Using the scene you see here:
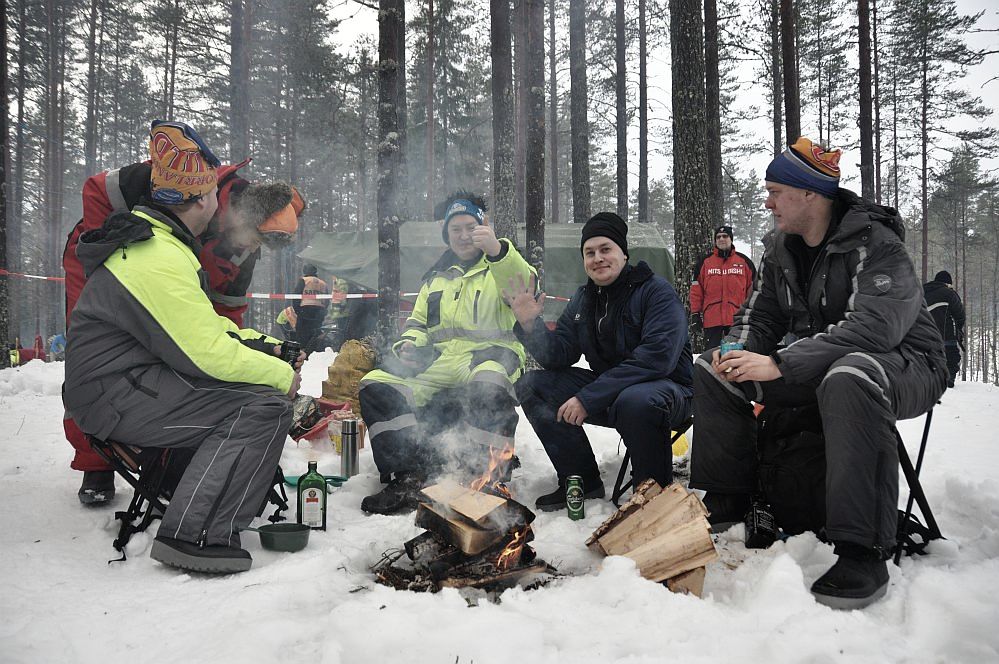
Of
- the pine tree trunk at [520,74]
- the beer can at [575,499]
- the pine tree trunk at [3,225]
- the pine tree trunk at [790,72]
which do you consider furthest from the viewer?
the pine tree trunk at [520,74]

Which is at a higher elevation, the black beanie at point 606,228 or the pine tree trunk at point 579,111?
the pine tree trunk at point 579,111

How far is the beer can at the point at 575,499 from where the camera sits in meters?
2.99

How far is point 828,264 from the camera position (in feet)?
8.28

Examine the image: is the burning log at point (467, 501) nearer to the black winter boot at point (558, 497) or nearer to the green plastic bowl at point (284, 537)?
the green plastic bowl at point (284, 537)

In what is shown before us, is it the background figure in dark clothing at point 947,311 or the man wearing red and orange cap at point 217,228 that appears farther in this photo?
the background figure in dark clothing at point 947,311

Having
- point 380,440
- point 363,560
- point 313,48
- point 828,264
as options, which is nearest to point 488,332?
point 380,440

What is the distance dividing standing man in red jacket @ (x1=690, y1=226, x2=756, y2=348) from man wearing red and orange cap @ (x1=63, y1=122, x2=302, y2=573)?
5801mm

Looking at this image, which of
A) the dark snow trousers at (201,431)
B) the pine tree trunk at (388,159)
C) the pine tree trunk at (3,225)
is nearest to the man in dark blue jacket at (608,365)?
the dark snow trousers at (201,431)

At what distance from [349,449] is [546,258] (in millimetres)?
9587

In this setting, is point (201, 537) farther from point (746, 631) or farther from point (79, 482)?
point (746, 631)

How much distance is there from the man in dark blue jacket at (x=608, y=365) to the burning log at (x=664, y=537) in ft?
1.48

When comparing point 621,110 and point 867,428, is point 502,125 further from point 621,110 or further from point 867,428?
point 621,110

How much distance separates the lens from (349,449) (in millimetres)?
3826

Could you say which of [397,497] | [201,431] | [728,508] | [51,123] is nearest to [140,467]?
[201,431]
